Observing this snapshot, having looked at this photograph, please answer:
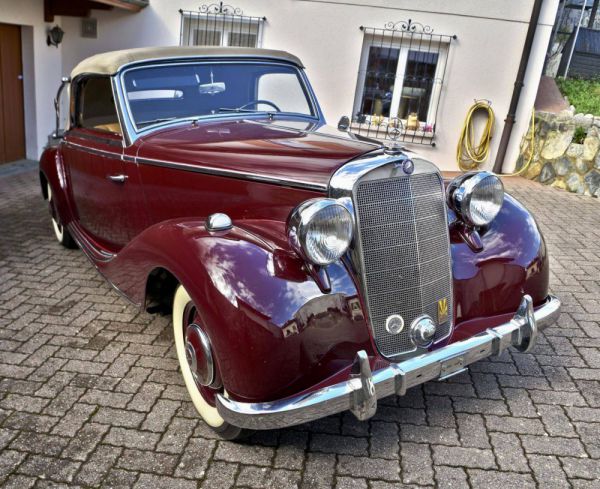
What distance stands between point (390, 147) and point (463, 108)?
19.7 feet

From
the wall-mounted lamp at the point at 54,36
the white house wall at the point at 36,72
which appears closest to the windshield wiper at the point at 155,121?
the white house wall at the point at 36,72

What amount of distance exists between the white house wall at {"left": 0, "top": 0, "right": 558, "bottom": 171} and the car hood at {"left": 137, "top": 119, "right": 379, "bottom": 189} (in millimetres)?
4889

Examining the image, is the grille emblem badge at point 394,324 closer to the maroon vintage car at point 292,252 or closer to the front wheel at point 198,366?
the maroon vintage car at point 292,252

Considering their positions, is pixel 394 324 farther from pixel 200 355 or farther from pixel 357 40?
pixel 357 40

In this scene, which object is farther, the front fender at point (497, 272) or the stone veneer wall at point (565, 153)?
the stone veneer wall at point (565, 153)

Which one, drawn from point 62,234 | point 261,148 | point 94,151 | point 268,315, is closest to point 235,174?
point 261,148

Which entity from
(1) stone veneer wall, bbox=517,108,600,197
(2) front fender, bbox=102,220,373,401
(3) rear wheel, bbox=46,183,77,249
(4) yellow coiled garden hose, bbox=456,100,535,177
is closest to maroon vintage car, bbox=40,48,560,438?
(2) front fender, bbox=102,220,373,401

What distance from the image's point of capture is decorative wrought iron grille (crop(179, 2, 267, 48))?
768 cm

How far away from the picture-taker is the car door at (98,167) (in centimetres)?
329

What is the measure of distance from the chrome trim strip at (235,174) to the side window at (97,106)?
0.56 m

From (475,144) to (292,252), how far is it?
6.64m

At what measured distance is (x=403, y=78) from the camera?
7.87 meters

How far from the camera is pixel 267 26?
7.72 metres

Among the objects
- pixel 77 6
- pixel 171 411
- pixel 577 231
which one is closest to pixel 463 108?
A: pixel 577 231
